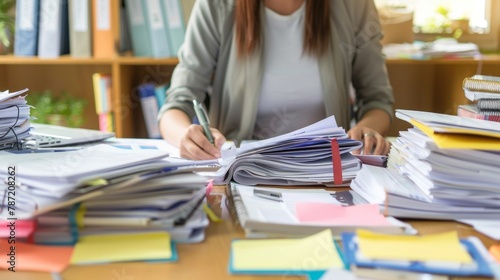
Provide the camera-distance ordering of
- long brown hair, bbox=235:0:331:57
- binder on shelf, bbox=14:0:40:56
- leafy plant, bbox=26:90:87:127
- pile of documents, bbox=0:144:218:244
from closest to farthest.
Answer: pile of documents, bbox=0:144:218:244, long brown hair, bbox=235:0:331:57, binder on shelf, bbox=14:0:40:56, leafy plant, bbox=26:90:87:127

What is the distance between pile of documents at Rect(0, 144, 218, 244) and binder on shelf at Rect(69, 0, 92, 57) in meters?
1.61

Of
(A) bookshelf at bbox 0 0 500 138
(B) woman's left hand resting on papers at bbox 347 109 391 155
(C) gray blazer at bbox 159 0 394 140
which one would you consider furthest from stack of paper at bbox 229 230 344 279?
(A) bookshelf at bbox 0 0 500 138

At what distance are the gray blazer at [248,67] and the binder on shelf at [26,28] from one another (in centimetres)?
89

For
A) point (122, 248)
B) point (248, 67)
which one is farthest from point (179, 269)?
point (248, 67)

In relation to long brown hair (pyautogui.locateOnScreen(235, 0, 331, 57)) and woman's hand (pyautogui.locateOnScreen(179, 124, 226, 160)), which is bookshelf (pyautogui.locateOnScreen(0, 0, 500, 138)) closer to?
long brown hair (pyautogui.locateOnScreen(235, 0, 331, 57))

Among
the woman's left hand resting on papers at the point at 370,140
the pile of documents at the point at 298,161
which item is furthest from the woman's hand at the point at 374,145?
the pile of documents at the point at 298,161

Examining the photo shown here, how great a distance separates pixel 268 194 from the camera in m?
0.96

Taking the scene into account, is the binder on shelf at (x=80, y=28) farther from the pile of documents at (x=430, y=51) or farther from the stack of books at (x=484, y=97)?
the stack of books at (x=484, y=97)

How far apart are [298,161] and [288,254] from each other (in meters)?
0.38

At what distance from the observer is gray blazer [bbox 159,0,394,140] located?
172 centimetres

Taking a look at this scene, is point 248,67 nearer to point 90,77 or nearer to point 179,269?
point 179,269

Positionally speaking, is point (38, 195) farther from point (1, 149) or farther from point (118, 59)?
point (118, 59)

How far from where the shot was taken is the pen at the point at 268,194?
940 millimetres

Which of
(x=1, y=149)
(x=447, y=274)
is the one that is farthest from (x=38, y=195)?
(x=447, y=274)
